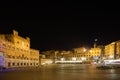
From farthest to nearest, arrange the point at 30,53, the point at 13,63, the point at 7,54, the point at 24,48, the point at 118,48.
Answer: the point at 118,48 < the point at 30,53 < the point at 24,48 < the point at 13,63 < the point at 7,54

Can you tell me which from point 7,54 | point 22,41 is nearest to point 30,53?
point 22,41

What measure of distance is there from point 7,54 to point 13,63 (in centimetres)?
820

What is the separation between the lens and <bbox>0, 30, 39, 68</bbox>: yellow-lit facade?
84.1m

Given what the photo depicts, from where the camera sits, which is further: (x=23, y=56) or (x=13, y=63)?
(x=23, y=56)

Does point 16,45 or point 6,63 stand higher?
point 16,45

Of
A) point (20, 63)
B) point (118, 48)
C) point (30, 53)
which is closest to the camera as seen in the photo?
A: point (20, 63)

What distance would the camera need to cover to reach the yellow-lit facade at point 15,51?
84.1 meters

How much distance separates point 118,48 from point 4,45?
315ft

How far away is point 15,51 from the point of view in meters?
96.6

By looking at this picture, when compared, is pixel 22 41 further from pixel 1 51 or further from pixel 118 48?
pixel 118 48

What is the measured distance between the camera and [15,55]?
96.0 meters

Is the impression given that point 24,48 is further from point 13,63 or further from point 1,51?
point 1,51

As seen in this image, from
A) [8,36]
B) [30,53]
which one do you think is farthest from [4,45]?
[30,53]

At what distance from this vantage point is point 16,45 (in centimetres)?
9762
